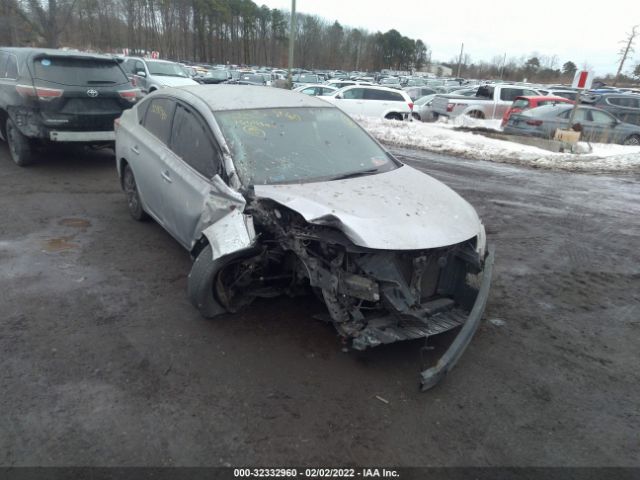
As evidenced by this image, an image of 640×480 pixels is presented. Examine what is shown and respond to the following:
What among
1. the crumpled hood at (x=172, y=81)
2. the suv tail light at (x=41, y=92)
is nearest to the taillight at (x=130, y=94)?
the suv tail light at (x=41, y=92)

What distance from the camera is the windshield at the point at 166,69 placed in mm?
16812

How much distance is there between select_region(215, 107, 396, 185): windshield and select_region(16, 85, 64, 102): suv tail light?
15.3 feet

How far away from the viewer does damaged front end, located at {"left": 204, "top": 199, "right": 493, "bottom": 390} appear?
3127mm

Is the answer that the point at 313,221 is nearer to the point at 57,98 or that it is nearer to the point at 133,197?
the point at 133,197

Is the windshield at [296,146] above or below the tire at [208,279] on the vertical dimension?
above

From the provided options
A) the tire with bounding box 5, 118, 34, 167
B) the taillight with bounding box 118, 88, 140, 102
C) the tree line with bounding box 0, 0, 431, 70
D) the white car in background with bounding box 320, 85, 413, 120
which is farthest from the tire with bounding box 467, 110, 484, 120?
the tree line with bounding box 0, 0, 431, 70

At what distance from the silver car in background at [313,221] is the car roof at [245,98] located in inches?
1.0

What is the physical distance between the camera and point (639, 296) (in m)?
4.67

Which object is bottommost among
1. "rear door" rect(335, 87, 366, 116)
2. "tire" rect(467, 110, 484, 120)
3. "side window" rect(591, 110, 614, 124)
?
"tire" rect(467, 110, 484, 120)

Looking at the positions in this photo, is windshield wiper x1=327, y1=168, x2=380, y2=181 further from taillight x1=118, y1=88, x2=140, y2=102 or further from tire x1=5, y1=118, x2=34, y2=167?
tire x1=5, y1=118, x2=34, y2=167

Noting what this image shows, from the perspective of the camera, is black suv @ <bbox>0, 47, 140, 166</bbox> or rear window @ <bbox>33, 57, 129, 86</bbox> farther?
rear window @ <bbox>33, 57, 129, 86</bbox>

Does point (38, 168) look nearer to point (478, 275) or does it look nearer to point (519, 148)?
point (478, 275)

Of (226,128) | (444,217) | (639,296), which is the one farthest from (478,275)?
(226,128)

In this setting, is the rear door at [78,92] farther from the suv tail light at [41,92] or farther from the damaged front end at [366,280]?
the damaged front end at [366,280]
